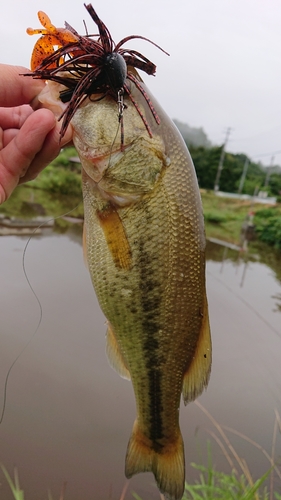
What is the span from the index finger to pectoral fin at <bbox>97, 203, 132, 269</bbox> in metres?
0.64

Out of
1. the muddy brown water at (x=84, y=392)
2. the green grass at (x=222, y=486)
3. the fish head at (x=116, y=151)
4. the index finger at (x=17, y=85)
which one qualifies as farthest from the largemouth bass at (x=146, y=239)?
the muddy brown water at (x=84, y=392)

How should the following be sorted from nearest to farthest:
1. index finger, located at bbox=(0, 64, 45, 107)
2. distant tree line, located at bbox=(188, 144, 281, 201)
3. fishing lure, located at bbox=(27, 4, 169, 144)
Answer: fishing lure, located at bbox=(27, 4, 169, 144)
index finger, located at bbox=(0, 64, 45, 107)
distant tree line, located at bbox=(188, 144, 281, 201)

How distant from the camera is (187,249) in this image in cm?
150

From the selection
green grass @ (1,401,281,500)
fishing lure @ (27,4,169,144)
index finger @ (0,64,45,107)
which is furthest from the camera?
green grass @ (1,401,281,500)

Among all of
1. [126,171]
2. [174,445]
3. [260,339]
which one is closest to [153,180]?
[126,171]

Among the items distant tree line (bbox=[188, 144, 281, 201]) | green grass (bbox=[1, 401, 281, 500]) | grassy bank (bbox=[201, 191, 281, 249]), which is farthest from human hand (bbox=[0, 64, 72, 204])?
distant tree line (bbox=[188, 144, 281, 201])

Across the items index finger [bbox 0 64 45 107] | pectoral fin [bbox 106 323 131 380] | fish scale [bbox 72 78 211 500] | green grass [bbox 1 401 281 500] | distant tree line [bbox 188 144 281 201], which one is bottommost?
green grass [bbox 1 401 281 500]

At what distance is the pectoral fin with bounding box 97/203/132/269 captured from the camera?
142cm

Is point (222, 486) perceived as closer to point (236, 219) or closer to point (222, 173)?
point (236, 219)


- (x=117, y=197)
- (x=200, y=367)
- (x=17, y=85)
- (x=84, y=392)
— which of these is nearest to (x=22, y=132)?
(x=17, y=85)

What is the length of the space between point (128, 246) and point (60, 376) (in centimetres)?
360

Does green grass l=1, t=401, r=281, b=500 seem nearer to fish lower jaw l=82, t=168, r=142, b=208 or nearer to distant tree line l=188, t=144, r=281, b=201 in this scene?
fish lower jaw l=82, t=168, r=142, b=208

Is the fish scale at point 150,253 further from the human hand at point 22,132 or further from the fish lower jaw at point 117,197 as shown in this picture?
the human hand at point 22,132

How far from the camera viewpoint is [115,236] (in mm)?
1425
